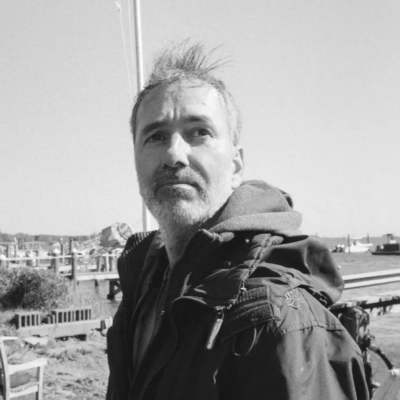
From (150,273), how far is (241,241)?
0.64 meters

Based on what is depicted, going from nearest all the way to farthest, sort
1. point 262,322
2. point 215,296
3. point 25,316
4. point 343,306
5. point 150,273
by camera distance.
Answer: point 262,322 → point 215,296 → point 150,273 → point 343,306 → point 25,316

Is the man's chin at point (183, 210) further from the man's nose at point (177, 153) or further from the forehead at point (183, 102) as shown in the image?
the forehead at point (183, 102)

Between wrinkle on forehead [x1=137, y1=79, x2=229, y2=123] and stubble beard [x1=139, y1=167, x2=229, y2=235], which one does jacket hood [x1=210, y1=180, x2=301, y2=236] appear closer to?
stubble beard [x1=139, y1=167, x2=229, y2=235]

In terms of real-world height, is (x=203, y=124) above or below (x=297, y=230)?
above

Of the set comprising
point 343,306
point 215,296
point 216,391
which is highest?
point 215,296

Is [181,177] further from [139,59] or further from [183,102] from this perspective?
[139,59]

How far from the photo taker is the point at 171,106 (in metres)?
1.73

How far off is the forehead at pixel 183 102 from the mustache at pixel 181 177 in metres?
0.18

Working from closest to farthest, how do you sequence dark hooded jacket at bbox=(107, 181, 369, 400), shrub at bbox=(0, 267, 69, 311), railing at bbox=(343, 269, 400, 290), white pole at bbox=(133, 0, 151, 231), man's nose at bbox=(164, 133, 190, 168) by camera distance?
dark hooded jacket at bbox=(107, 181, 369, 400)
man's nose at bbox=(164, 133, 190, 168)
railing at bbox=(343, 269, 400, 290)
white pole at bbox=(133, 0, 151, 231)
shrub at bbox=(0, 267, 69, 311)

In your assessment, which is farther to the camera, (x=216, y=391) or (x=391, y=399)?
(x=391, y=399)

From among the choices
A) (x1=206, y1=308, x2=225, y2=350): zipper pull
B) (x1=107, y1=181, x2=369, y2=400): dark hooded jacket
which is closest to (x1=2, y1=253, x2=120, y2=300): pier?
(x1=107, y1=181, x2=369, y2=400): dark hooded jacket

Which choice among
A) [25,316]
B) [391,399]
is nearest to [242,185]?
[391,399]

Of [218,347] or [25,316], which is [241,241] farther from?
[25,316]

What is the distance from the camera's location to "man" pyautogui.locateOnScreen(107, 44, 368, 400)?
118 cm
